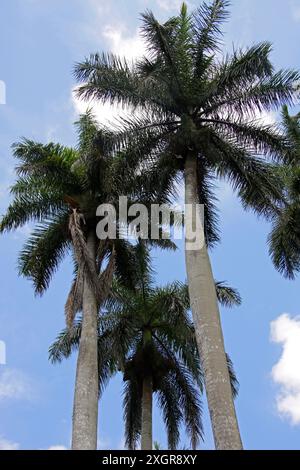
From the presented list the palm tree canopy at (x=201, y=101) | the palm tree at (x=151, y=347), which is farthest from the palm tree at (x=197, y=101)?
the palm tree at (x=151, y=347)

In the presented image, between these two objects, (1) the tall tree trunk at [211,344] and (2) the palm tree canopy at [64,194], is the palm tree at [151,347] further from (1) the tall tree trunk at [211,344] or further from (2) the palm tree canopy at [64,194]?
(1) the tall tree trunk at [211,344]

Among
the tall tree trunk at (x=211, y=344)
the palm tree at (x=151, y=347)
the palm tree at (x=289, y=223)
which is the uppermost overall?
the palm tree at (x=289, y=223)

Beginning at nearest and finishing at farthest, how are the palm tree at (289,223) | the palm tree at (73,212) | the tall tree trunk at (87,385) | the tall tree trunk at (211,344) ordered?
the tall tree trunk at (211,344)
the tall tree trunk at (87,385)
the palm tree at (73,212)
the palm tree at (289,223)

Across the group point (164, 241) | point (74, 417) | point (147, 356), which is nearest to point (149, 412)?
point (147, 356)

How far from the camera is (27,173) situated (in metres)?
21.8

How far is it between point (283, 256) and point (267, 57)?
8.80 metres

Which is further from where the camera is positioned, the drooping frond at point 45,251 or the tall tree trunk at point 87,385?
the drooping frond at point 45,251

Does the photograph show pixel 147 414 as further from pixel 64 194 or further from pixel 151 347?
pixel 64 194

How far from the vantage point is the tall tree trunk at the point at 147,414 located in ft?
78.1

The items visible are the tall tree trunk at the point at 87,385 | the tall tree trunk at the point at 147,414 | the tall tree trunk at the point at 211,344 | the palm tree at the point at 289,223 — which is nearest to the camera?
the tall tree trunk at the point at 211,344

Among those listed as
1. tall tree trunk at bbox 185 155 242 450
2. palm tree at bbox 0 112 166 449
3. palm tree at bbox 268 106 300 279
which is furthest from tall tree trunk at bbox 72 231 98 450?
palm tree at bbox 268 106 300 279

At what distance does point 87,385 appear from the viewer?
1753cm

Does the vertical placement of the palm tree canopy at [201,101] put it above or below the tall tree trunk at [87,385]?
above

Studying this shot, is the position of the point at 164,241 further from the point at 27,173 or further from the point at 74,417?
the point at 74,417
